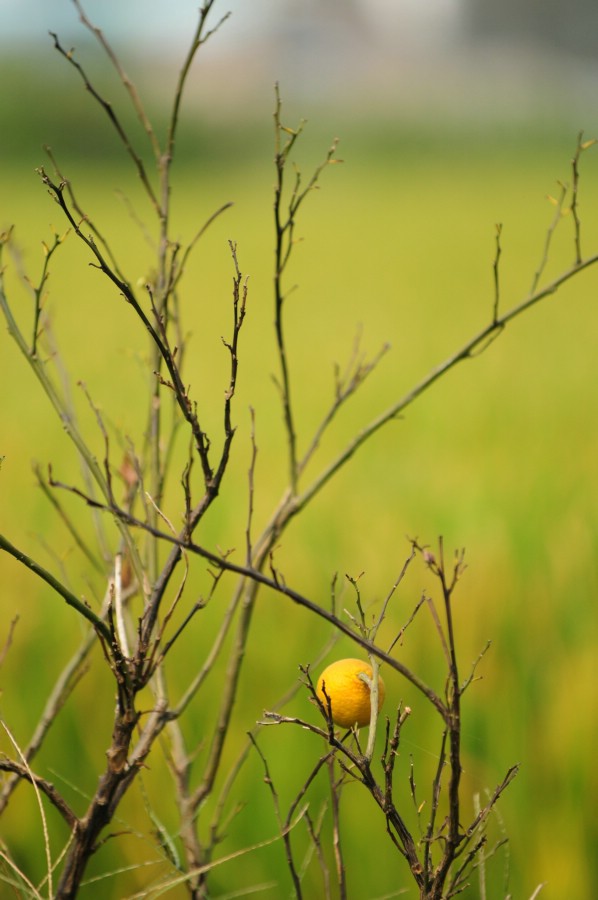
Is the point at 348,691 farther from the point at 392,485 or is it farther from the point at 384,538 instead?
the point at 392,485

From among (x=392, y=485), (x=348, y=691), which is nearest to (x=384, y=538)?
(x=392, y=485)

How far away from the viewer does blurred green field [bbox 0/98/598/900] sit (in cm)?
111

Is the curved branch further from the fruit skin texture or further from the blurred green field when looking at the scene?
the fruit skin texture

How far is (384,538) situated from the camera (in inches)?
63.6

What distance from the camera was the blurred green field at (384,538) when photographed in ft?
3.63

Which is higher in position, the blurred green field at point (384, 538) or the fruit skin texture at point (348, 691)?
the blurred green field at point (384, 538)

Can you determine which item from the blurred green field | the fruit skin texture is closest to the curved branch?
the blurred green field

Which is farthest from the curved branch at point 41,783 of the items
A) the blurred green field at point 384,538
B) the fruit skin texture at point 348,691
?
the fruit skin texture at point 348,691

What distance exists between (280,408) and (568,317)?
7.69 ft

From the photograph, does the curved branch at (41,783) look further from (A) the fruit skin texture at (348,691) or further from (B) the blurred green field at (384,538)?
(A) the fruit skin texture at (348,691)

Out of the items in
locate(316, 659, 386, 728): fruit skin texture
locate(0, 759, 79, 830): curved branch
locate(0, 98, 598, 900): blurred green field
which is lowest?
locate(0, 759, 79, 830): curved branch

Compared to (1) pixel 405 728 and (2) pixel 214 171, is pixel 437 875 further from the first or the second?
(2) pixel 214 171

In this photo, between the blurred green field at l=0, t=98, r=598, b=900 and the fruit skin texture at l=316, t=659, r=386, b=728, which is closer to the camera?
the fruit skin texture at l=316, t=659, r=386, b=728

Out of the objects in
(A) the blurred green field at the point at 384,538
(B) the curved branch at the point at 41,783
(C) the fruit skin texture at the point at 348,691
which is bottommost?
(B) the curved branch at the point at 41,783
